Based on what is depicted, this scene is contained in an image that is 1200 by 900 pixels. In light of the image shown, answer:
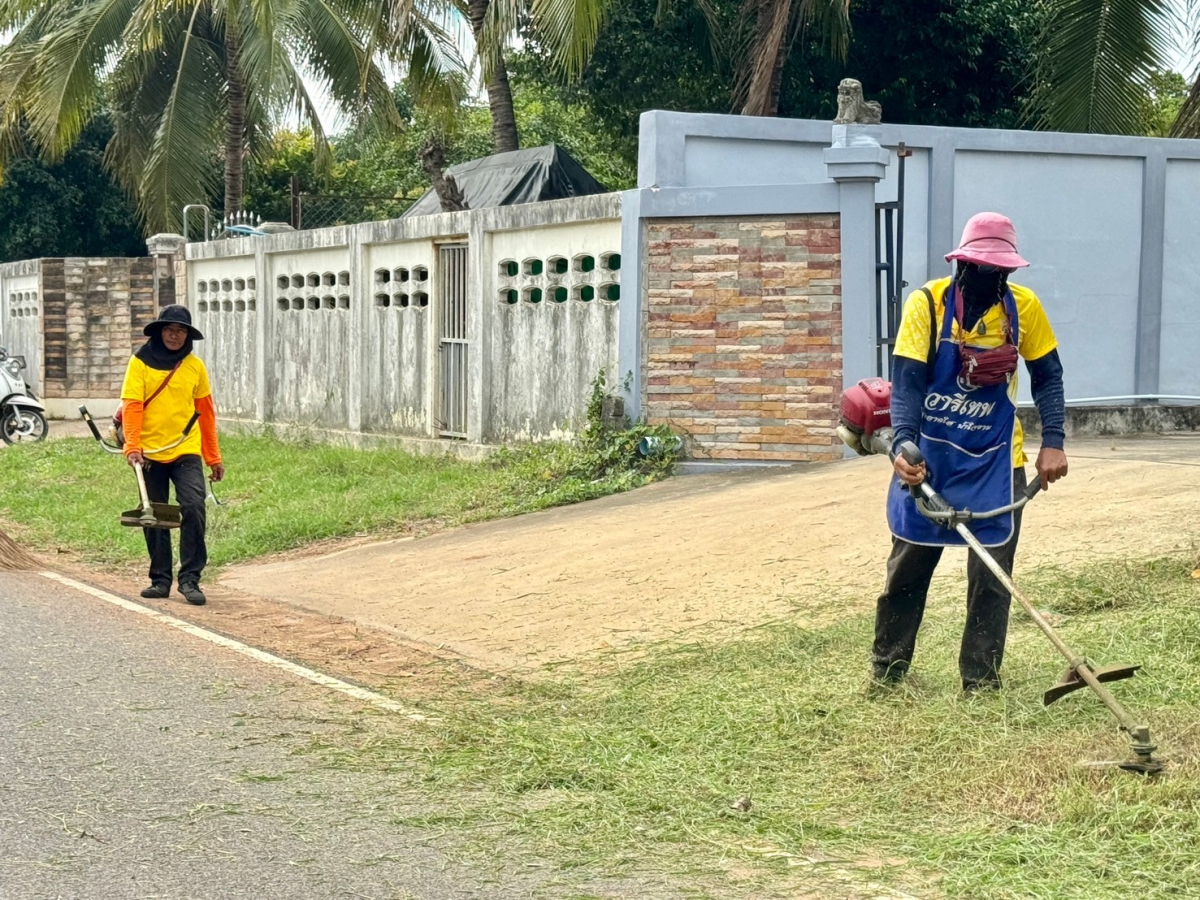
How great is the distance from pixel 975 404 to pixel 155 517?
5428 millimetres

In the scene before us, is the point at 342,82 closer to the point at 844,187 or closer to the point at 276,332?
the point at 276,332

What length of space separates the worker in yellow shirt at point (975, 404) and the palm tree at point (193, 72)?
14585 millimetres

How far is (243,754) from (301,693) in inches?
43.3

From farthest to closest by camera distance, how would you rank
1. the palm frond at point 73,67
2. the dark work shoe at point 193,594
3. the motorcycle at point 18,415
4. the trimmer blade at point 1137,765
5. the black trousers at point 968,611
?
the palm frond at point 73,67
the motorcycle at point 18,415
the dark work shoe at point 193,594
the black trousers at point 968,611
the trimmer blade at point 1137,765

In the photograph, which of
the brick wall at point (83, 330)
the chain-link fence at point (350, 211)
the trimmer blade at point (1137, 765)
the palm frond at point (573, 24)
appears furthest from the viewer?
the chain-link fence at point (350, 211)

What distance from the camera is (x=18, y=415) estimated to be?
2217 centimetres

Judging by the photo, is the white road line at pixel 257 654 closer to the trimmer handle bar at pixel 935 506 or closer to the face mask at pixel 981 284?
the trimmer handle bar at pixel 935 506

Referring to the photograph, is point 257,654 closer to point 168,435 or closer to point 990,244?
point 168,435

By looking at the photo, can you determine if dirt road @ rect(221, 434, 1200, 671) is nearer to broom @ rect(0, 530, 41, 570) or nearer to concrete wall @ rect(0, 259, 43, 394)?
broom @ rect(0, 530, 41, 570)

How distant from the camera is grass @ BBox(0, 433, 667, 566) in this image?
12469 mm

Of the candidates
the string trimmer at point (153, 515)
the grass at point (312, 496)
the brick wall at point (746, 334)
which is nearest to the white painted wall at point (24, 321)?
the grass at point (312, 496)

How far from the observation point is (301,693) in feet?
22.9

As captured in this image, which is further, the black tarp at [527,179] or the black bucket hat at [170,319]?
the black tarp at [527,179]

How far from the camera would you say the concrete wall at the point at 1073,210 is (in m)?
13.5
